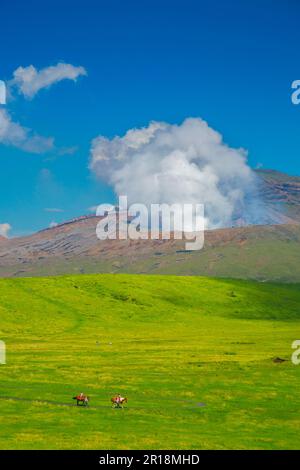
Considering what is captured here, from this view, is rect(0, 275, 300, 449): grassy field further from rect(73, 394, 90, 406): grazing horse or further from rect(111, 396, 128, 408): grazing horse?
rect(73, 394, 90, 406): grazing horse

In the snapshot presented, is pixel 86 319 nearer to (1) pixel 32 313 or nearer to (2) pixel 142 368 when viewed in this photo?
(1) pixel 32 313

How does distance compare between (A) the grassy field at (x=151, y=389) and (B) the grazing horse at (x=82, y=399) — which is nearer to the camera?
(A) the grassy field at (x=151, y=389)

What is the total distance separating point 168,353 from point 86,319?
78.6 meters

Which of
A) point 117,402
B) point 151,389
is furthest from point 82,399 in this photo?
point 151,389

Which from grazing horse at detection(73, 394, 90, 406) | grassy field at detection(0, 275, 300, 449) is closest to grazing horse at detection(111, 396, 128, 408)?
grassy field at detection(0, 275, 300, 449)

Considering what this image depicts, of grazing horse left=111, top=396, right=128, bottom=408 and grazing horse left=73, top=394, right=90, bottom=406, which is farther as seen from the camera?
grazing horse left=73, top=394, right=90, bottom=406

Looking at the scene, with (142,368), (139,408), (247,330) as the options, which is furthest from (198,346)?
(139,408)

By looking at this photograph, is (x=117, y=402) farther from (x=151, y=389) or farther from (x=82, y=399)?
(x=151, y=389)

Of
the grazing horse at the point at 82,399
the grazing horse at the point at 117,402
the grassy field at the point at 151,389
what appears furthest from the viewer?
the grazing horse at the point at 82,399

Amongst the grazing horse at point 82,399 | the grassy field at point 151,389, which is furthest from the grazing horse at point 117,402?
the grazing horse at point 82,399

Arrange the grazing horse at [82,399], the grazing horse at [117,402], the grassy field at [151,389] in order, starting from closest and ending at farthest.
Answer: the grassy field at [151,389] → the grazing horse at [117,402] → the grazing horse at [82,399]

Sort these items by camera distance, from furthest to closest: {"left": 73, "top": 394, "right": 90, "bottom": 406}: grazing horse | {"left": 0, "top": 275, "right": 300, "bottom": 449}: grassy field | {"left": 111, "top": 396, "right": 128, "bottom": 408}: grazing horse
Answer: {"left": 73, "top": 394, "right": 90, "bottom": 406}: grazing horse
{"left": 111, "top": 396, "right": 128, "bottom": 408}: grazing horse
{"left": 0, "top": 275, "right": 300, "bottom": 449}: grassy field

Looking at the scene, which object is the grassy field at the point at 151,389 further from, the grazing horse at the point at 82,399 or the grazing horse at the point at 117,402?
the grazing horse at the point at 82,399

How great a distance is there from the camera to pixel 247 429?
48250mm
